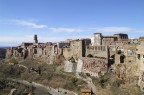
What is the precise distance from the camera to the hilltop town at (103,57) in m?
51.4

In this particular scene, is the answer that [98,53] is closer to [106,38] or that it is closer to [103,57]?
[103,57]

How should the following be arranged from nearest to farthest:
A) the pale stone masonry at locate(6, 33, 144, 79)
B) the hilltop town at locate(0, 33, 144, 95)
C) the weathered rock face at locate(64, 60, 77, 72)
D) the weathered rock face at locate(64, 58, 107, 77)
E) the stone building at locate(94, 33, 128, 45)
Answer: the hilltop town at locate(0, 33, 144, 95)
the pale stone masonry at locate(6, 33, 144, 79)
the weathered rock face at locate(64, 58, 107, 77)
the weathered rock face at locate(64, 60, 77, 72)
the stone building at locate(94, 33, 128, 45)

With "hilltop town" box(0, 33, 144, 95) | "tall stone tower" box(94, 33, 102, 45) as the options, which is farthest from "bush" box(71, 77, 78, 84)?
"tall stone tower" box(94, 33, 102, 45)

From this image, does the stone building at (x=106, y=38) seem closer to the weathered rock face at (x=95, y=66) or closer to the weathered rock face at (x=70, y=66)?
the weathered rock face at (x=95, y=66)

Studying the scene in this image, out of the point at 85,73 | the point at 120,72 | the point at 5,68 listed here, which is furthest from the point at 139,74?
the point at 5,68

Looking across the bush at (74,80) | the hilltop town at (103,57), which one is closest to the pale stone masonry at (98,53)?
the hilltop town at (103,57)

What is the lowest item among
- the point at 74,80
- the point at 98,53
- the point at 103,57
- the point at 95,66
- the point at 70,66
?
the point at 74,80

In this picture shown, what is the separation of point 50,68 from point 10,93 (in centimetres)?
1657

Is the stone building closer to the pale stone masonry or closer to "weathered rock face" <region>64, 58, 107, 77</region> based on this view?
the pale stone masonry

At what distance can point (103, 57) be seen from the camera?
60656 mm

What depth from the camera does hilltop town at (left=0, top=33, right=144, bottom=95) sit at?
51406 millimetres

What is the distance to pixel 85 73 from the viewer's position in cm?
6225

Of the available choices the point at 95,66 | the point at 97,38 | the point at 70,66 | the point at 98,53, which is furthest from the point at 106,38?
the point at 95,66

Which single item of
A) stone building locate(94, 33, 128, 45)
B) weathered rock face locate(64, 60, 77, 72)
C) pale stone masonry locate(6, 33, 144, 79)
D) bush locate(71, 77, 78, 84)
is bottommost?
bush locate(71, 77, 78, 84)
